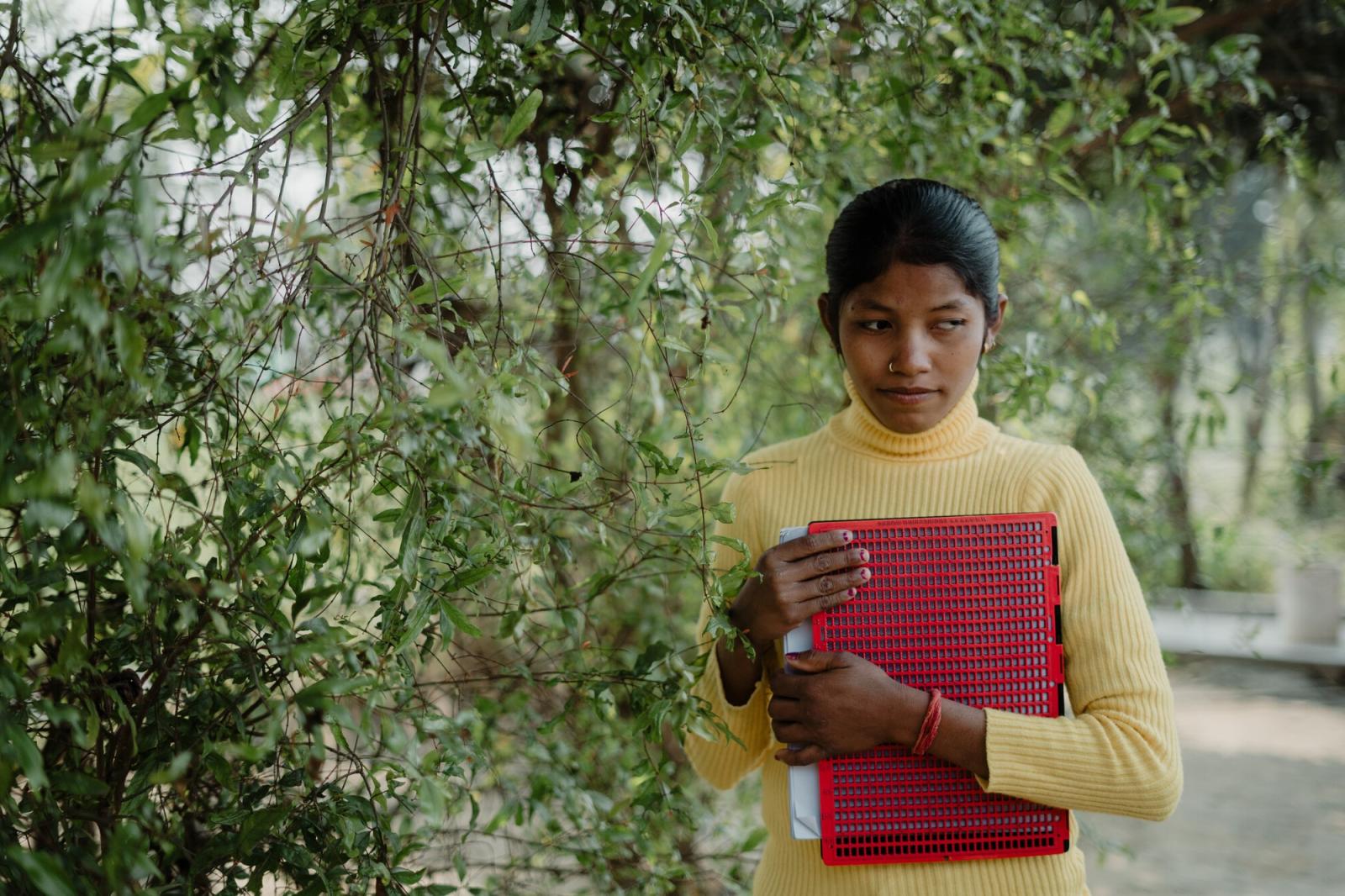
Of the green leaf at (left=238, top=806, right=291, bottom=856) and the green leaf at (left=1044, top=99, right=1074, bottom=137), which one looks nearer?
the green leaf at (left=238, top=806, right=291, bottom=856)

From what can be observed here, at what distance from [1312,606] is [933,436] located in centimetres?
672

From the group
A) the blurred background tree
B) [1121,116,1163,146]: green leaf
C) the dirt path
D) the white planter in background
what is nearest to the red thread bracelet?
the blurred background tree

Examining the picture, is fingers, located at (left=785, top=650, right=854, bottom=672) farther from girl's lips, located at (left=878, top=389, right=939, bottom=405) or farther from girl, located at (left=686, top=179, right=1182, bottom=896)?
girl's lips, located at (left=878, top=389, right=939, bottom=405)

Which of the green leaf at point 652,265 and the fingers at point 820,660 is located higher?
the green leaf at point 652,265

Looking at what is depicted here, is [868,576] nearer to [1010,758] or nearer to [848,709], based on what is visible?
[848,709]

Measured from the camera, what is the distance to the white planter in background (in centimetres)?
684

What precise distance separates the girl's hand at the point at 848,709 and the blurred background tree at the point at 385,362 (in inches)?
5.5

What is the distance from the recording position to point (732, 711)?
142 centimetres

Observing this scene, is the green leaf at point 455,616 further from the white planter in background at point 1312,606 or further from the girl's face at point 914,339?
the white planter in background at point 1312,606

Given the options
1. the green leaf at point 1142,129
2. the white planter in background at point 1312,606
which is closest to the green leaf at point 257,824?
the green leaf at point 1142,129

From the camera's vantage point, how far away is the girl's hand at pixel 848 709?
1.19 meters

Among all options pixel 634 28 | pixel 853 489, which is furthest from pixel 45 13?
pixel 853 489

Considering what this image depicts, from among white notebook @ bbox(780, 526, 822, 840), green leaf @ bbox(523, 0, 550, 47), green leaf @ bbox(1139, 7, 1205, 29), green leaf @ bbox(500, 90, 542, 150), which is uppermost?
green leaf @ bbox(1139, 7, 1205, 29)

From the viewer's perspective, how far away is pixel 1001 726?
1196 mm
